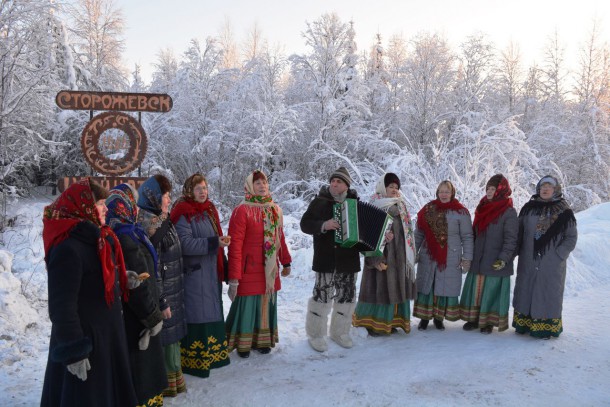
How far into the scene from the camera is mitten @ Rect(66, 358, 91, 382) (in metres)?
2.32

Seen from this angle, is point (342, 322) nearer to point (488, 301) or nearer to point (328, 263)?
point (328, 263)

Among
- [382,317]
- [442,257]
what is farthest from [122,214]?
[442,257]

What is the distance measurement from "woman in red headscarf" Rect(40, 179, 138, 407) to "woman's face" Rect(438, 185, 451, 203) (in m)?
3.78

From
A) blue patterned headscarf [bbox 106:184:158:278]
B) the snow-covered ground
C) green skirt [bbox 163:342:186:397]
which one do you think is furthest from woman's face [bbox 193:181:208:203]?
the snow-covered ground

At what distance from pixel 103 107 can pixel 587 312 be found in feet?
24.2

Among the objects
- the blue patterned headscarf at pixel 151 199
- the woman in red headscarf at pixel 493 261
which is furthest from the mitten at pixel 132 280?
the woman in red headscarf at pixel 493 261

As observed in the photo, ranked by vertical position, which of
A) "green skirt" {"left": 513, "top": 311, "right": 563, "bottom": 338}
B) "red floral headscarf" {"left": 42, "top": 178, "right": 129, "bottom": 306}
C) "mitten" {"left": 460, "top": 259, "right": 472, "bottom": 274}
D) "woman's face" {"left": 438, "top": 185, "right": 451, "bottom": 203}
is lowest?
"green skirt" {"left": 513, "top": 311, "right": 563, "bottom": 338}

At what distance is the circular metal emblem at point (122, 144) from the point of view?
6711mm

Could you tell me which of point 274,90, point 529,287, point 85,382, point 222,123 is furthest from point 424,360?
point 274,90

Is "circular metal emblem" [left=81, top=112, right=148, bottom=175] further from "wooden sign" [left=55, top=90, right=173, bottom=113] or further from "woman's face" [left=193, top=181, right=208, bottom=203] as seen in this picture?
"woman's face" [left=193, top=181, right=208, bottom=203]

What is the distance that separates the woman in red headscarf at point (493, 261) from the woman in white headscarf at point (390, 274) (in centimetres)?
77

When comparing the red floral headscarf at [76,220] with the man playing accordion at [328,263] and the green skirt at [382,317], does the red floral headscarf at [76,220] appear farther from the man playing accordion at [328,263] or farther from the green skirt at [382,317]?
the green skirt at [382,317]

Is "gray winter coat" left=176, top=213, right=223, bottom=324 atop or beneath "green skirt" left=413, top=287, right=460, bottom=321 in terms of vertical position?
atop

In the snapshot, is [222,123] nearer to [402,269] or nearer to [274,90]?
[274,90]
